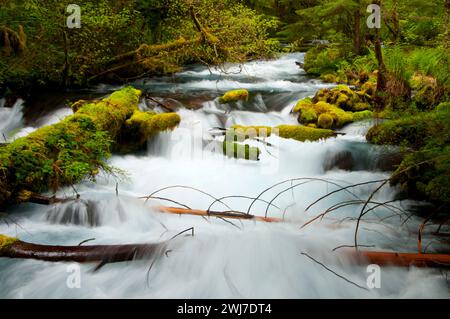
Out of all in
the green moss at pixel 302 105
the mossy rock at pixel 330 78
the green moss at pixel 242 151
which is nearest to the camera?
the green moss at pixel 242 151

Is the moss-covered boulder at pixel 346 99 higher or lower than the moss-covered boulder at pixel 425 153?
higher

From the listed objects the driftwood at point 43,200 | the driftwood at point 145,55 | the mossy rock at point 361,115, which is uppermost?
the driftwood at point 145,55

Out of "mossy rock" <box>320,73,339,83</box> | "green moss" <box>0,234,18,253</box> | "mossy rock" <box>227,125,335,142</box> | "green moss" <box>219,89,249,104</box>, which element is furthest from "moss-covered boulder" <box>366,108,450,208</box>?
"mossy rock" <box>320,73,339,83</box>

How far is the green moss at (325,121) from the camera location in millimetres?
7243

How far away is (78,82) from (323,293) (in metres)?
9.67

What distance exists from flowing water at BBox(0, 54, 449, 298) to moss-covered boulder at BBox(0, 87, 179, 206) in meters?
0.27

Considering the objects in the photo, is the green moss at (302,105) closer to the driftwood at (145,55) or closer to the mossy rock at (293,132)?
the mossy rock at (293,132)

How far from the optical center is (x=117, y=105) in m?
6.74

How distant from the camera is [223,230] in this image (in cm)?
387

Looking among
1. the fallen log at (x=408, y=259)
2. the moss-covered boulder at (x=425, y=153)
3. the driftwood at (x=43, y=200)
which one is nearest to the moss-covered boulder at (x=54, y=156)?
the driftwood at (x=43, y=200)

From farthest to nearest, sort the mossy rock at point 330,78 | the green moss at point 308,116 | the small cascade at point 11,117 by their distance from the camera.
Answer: the mossy rock at point 330,78
the small cascade at point 11,117
the green moss at point 308,116

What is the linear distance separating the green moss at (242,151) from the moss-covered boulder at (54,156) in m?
2.18

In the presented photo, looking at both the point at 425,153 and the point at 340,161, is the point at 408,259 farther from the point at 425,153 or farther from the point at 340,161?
the point at 340,161
